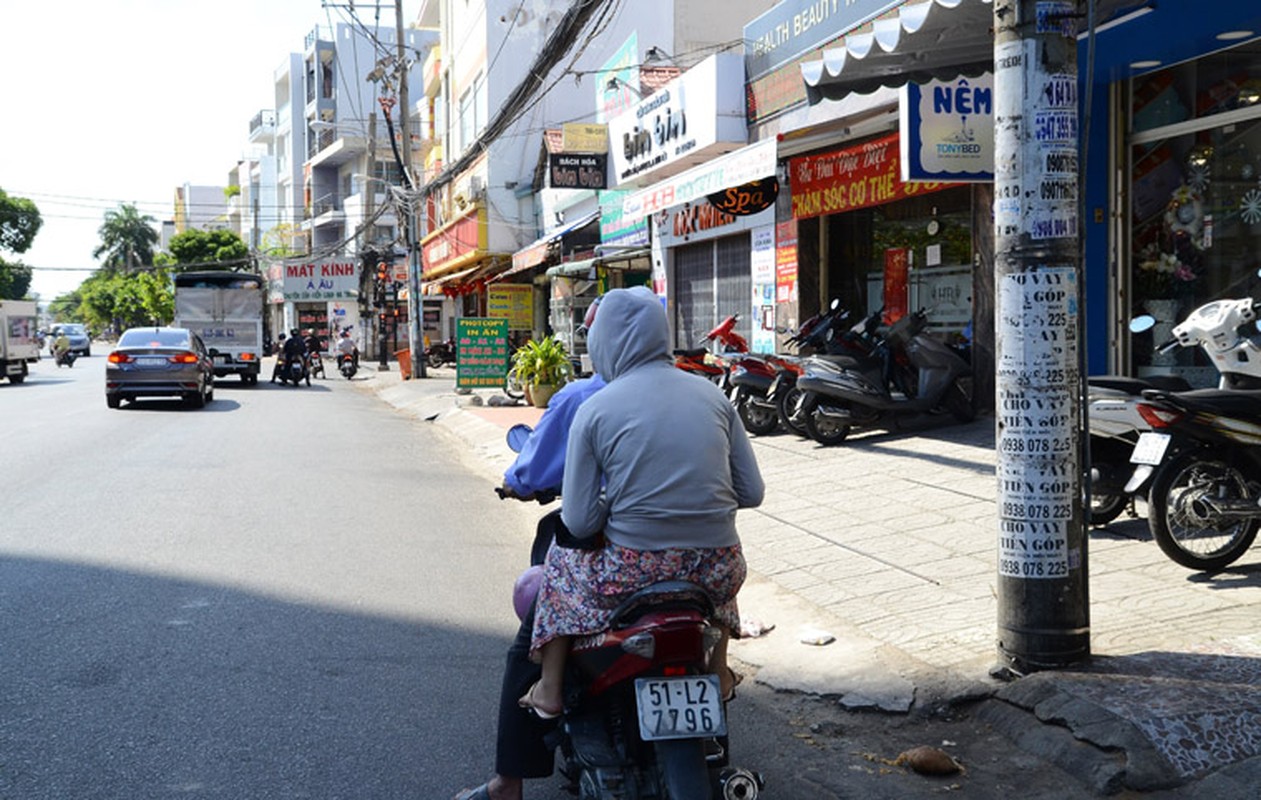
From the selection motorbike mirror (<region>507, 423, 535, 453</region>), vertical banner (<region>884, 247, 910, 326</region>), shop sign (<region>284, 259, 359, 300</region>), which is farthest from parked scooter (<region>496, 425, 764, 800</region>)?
shop sign (<region>284, 259, 359, 300</region>)

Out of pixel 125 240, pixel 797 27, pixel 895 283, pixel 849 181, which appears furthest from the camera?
pixel 125 240

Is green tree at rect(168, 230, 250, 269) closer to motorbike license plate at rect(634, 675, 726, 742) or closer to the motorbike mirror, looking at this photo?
the motorbike mirror

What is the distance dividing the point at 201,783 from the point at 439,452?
11.4 m

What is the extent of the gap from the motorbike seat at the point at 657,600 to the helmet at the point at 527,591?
0.50 metres

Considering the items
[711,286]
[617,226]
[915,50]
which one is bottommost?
[711,286]

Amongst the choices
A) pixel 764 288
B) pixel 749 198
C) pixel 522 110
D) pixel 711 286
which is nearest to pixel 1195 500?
pixel 749 198

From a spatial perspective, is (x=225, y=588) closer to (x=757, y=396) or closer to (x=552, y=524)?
(x=552, y=524)

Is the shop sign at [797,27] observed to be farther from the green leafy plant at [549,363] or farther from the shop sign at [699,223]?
the green leafy plant at [549,363]

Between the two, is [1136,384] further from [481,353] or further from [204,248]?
[204,248]

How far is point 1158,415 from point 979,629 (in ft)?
5.64

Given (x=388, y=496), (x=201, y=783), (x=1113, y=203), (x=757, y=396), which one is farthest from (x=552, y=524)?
(x=757, y=396)

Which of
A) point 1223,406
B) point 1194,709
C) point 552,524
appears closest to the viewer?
point 552,524

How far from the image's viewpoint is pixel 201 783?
3.89m

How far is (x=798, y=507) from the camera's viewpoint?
9.19 meters
